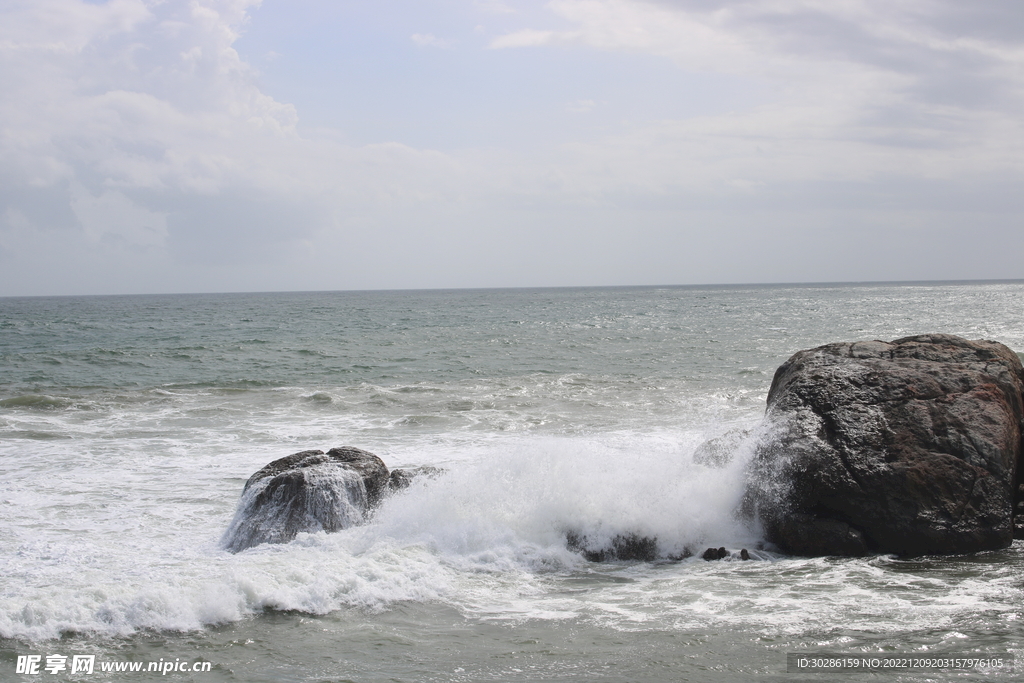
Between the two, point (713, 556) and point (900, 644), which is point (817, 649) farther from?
point (713, 556)

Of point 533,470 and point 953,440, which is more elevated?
point 953,440

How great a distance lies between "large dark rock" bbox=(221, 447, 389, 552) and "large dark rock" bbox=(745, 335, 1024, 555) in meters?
3.94

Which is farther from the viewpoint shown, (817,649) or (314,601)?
(314,601)

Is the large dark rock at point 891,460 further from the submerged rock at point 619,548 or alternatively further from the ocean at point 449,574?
the submerged rock at point 619,548

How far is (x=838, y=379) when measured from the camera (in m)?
7.95

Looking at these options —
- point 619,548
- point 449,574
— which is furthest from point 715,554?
point 449,574

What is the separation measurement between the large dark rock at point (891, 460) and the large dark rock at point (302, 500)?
3.94 m

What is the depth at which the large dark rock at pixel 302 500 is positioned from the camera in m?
7.10

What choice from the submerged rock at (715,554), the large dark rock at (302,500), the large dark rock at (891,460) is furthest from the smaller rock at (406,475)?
the large dark rock at (891,460)

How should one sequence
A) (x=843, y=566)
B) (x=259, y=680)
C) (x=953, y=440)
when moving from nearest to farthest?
(x=259, y=680) → (x=843, y=566) → (x=953, y=440)

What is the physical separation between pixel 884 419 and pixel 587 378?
12.8m

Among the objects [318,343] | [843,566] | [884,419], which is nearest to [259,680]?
[843,566]

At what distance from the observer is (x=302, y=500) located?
7305 mm

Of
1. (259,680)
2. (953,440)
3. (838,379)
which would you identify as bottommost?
(259,680)
